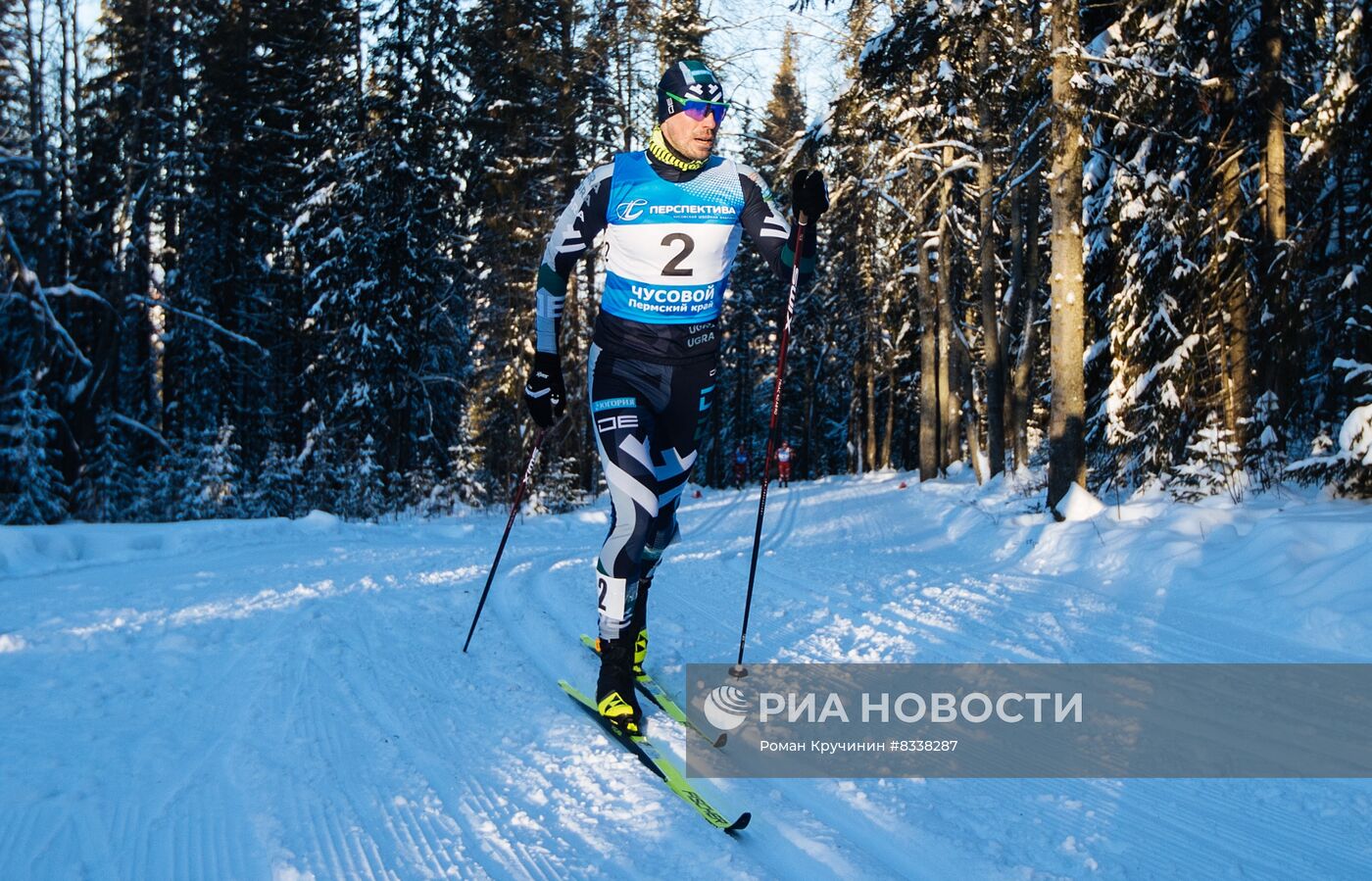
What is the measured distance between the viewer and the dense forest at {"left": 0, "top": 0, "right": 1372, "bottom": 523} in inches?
420

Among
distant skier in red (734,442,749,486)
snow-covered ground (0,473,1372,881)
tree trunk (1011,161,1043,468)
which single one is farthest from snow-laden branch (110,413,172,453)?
distant skier in red (734,442,749,486)

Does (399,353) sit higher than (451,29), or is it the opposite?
(451,29)

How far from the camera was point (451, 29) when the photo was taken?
1941 cm

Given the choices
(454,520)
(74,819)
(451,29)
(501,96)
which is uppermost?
(451,29)

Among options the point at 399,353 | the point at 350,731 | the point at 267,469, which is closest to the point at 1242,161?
the point at 350,731

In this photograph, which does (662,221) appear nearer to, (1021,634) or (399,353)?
(1021,634)

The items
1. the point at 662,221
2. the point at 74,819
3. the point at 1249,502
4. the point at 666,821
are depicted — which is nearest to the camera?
the point at 74,819

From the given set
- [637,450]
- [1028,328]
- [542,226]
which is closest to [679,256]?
[637,450]

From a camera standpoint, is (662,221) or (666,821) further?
(662,221)

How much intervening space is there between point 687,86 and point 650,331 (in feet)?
3.67

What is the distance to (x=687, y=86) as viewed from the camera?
3.87m

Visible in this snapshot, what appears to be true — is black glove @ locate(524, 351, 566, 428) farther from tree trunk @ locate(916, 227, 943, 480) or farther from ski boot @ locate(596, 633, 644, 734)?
tree trunk @ locate(916, 227, 943, 480)

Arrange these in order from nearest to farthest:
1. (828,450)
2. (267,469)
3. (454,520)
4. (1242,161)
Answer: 1. (1242,161)
2. (454,520)
3. (267,469)
4. (828,450)

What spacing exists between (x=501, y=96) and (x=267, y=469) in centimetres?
947
